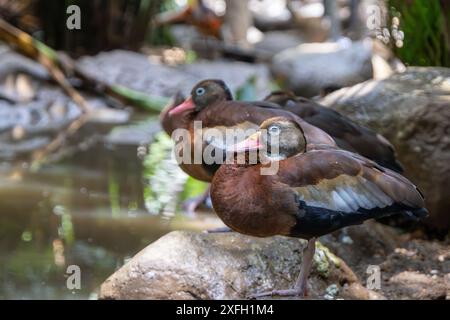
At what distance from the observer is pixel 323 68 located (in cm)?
1236

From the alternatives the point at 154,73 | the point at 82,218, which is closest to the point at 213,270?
the point at 82,218

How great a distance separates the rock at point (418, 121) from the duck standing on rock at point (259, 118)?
50 cm

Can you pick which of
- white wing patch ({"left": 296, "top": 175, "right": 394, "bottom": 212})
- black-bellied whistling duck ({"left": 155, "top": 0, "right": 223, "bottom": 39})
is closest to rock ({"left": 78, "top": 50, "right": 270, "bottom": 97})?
black-bellied whistling duck ({"left": 155, "top": 0, "right": 223, "bottom": 39})

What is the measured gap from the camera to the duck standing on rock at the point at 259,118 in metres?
5.42

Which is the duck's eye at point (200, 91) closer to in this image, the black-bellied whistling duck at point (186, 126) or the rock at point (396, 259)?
the black-bellied whistling duck at point (186, 126)

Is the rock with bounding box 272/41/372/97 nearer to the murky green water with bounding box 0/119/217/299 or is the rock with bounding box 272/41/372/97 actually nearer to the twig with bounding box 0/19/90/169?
the twig with bounding box 0/19/90/169

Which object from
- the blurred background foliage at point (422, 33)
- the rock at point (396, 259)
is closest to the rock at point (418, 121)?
the rock at point (396, 259)

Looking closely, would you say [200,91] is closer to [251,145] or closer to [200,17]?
[251,145]

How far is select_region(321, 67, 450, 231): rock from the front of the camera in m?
5.98

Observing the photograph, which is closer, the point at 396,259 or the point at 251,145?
the point at 251,145

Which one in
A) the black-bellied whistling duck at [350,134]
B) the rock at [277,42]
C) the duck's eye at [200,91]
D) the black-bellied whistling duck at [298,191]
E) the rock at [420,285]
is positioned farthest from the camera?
the rock at [277,42]

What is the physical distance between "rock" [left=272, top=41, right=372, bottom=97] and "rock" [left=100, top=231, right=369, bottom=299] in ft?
23.7

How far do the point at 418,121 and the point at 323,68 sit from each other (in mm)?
6426

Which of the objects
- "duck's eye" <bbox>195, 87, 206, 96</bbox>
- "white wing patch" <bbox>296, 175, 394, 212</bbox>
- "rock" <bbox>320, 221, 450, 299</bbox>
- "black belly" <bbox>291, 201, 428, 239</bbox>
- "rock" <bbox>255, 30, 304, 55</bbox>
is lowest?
"rock" <bbox>255, 30, 304, 55</bbox>
